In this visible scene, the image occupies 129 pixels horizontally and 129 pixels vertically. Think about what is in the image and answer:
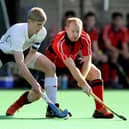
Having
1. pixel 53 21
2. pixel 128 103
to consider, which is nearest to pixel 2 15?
pixel 53 21

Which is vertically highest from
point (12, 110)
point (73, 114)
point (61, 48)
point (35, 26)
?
point (35, 26)

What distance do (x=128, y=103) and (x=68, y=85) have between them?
3.75 meters

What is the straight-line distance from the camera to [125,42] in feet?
44.8

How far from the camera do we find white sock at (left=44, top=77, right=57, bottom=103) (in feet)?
24.8

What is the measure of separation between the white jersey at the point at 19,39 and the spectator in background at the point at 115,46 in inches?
234

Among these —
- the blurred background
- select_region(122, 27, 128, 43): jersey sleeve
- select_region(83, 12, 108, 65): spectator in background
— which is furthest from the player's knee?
select_region(122, 27, 128, 43): jersey sleeve

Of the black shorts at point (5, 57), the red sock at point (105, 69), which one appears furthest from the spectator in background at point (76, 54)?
the red sock at point (105, 69)

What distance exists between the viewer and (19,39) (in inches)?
288

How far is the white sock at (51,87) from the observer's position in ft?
24.8

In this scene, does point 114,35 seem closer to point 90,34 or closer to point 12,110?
point 90,34

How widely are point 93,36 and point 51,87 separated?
572 centimetres

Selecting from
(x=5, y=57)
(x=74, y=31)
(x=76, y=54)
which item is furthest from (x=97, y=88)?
(x=5, y=57)
